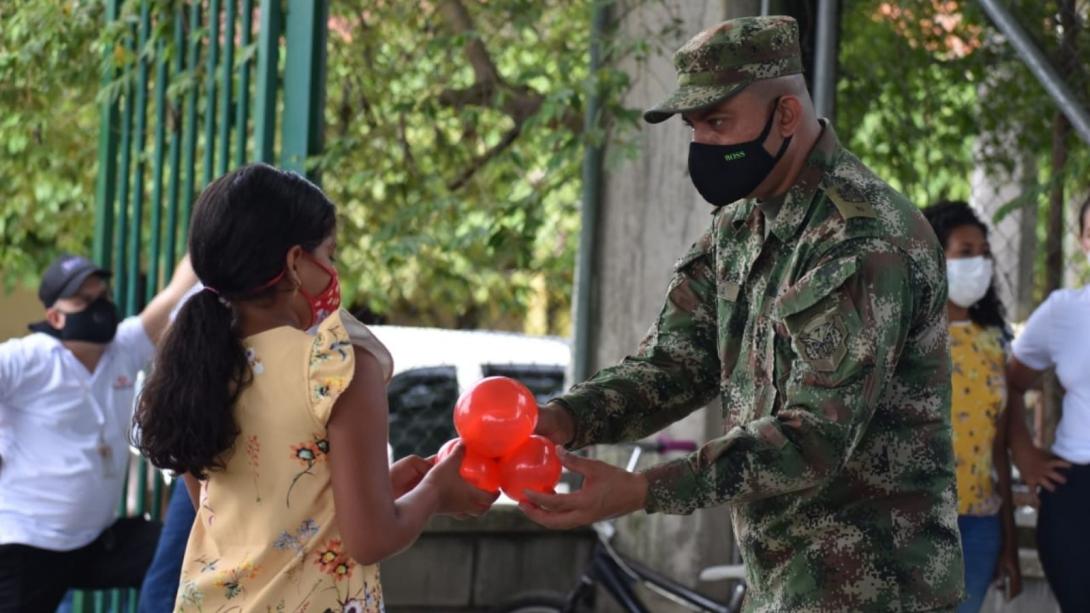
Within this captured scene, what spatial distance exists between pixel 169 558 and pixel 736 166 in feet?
8.32

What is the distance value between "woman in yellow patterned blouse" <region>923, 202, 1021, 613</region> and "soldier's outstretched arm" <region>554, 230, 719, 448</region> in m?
1.82

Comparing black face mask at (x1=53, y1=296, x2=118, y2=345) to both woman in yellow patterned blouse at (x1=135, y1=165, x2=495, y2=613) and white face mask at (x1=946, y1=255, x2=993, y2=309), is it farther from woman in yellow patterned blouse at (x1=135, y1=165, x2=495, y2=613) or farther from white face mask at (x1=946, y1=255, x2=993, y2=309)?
white face mask at (x1=946, y1=255, x2=993, y2=309)

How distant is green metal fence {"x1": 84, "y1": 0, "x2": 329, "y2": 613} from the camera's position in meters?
4.88

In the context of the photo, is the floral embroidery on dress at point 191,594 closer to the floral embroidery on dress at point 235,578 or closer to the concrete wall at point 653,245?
the floral embroidery on dress at point 235,578

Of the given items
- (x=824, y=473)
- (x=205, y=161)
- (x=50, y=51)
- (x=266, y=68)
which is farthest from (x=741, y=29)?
(x=50, y=51)

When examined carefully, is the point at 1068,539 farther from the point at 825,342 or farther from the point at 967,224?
the point at 825,342

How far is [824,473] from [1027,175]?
3.64 metres

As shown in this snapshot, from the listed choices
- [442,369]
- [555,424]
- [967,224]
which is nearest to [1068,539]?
[967,224]

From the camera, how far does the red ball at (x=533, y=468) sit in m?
2.89

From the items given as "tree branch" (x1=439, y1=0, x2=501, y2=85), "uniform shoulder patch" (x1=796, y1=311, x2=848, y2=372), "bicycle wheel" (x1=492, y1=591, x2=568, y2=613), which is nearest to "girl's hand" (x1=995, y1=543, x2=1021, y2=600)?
"bicycle wheel" (x1=492, y1=591, x2=568, y2=613)

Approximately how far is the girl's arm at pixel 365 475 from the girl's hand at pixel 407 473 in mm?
266

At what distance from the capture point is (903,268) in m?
2.68

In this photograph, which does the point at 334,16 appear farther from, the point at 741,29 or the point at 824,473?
the point at 824,473

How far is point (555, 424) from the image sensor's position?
3064 mm
